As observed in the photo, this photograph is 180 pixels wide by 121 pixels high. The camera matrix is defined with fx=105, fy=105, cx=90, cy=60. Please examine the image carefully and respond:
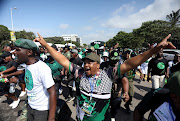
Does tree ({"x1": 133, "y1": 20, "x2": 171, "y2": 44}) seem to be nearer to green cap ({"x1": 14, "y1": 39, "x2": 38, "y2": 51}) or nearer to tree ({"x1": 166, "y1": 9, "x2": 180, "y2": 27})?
tree ({"x1": 166, "y1": 9, "x2": 180, "y2": 27})

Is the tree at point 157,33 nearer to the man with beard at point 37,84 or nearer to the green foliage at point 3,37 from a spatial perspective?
the man with beard at point 37,84

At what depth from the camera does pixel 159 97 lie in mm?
1216

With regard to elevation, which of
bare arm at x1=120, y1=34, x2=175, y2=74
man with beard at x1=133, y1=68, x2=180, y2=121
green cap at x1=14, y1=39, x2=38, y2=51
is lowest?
man with beard at x1=133, y1=68, x2=180, y2=121

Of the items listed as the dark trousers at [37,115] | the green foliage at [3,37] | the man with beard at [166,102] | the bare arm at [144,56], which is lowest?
the dark trousers at [37,115]

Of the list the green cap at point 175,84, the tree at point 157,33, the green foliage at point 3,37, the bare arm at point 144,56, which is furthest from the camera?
the tree at point 157,33

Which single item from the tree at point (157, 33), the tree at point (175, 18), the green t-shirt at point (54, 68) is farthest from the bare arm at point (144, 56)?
the tree at point (175, 18)

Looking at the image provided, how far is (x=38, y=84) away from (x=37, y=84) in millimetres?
15

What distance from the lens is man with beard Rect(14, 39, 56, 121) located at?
1.63 meters

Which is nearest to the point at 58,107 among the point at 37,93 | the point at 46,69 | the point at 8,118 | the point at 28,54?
the point at 37,93

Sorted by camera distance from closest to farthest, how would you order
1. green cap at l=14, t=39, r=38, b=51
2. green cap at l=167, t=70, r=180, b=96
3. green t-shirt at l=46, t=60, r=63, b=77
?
green cap at l=167, t=70, r=180, b=96
green cap at l=14, t=39, r=38, b=51
green t-shirt at l=46, t=60, r=63, b=77

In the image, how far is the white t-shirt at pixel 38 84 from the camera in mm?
1633

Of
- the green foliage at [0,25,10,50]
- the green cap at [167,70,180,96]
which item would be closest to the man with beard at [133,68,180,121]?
the green cap at [167,70,180,96]

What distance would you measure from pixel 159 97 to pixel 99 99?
809 mm

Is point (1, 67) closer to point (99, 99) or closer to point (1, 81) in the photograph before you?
point (1, 81)
